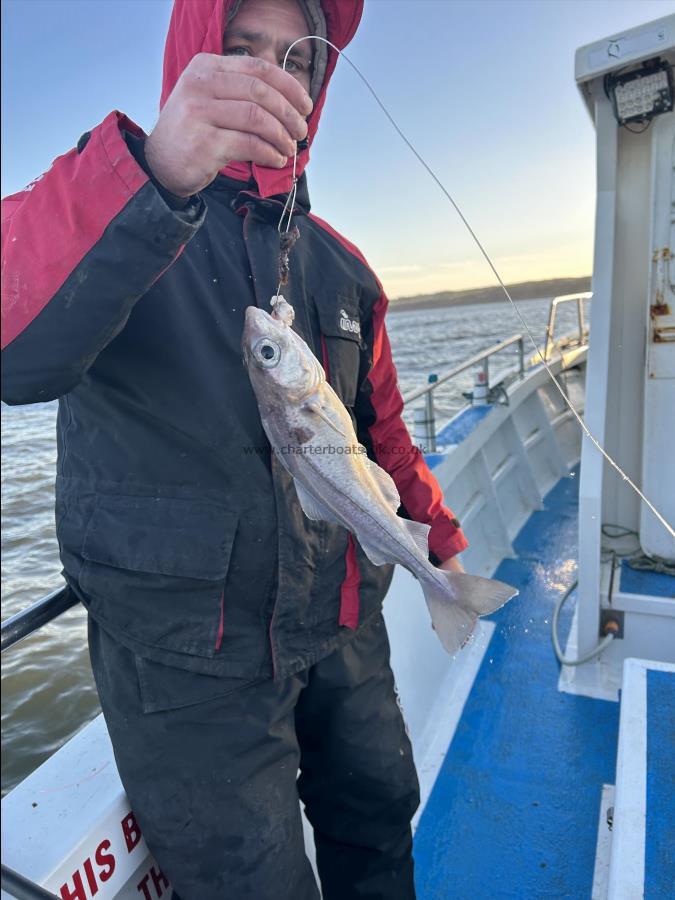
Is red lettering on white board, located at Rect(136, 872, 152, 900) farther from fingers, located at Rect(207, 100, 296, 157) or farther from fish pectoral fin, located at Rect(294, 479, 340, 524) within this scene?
fingers, located at Rect(207, 100, 296, 157)

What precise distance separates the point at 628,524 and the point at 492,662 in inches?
48.3

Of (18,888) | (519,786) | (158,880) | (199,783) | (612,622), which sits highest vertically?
(18,888)

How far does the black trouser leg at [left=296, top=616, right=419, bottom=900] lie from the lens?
1939 mm

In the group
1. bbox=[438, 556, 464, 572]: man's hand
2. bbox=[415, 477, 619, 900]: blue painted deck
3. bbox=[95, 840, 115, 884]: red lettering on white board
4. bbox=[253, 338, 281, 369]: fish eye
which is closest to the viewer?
bbox=[253, 338, 281, 369]: fish eye

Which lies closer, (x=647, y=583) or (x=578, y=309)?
(x=647, y=583)

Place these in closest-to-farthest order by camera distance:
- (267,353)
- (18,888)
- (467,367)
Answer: (18,888), (267,353), (467,367)

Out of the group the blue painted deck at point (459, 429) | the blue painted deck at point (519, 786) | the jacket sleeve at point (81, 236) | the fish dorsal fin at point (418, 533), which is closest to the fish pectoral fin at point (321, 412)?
the fish dorsal fin at point (418, 533)

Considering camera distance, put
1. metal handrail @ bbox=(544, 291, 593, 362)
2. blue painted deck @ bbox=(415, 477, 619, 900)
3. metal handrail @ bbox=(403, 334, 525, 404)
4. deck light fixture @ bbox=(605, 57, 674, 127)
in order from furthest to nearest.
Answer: metal handrail @ bbox=(544, 291, 593, 362) < metal handrail @ bbox=(403, 334, 525, 404) < deck light fixture @ bbox=(605, 57, 674, 127) < blue painted deck @ bbox=(415, 477, 619, 900)

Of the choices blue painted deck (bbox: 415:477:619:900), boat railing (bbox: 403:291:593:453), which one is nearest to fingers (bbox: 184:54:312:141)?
boat railing (bbox: 403:291:593:453)

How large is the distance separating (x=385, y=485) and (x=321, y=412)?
0.31 m

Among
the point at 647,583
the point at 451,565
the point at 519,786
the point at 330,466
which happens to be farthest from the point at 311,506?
the point at 647,583

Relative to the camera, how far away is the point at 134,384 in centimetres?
159

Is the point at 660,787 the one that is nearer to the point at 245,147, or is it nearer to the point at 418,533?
the point at 418,533

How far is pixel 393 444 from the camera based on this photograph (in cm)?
232
